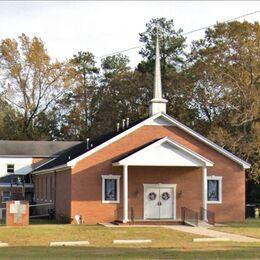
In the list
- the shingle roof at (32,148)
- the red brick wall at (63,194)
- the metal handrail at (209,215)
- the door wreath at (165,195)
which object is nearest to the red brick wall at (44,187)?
the red brick wall at (63,194)

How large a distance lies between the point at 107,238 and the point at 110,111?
45740 mm

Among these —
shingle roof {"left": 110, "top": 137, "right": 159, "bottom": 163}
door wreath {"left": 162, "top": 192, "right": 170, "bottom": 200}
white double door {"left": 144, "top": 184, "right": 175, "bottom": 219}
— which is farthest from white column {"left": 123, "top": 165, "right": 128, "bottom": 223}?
door wreath {"left": 162, "top": 192, "right": 170, "bottom": 200}

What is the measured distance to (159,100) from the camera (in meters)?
47.8

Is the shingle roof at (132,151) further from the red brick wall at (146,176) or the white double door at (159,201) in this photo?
the white double door at (159,201)

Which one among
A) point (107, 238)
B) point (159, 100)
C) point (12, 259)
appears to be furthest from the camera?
point (159, 100)

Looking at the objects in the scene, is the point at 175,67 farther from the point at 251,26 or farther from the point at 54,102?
the point at 251,26

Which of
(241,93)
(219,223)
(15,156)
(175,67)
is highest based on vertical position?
(175,67)

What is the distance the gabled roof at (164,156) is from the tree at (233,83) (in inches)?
549

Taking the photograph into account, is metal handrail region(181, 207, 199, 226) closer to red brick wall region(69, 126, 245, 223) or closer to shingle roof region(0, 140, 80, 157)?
red brick wall region(69, 126, 245, 223)

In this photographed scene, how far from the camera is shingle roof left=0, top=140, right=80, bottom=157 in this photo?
68625 mm

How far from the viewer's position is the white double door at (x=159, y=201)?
45.9 metres

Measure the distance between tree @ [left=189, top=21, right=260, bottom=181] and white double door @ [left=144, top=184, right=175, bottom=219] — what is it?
12873mm

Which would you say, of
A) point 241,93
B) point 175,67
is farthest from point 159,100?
point 175,67

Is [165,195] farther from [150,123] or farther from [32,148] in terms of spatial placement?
[32,148]
